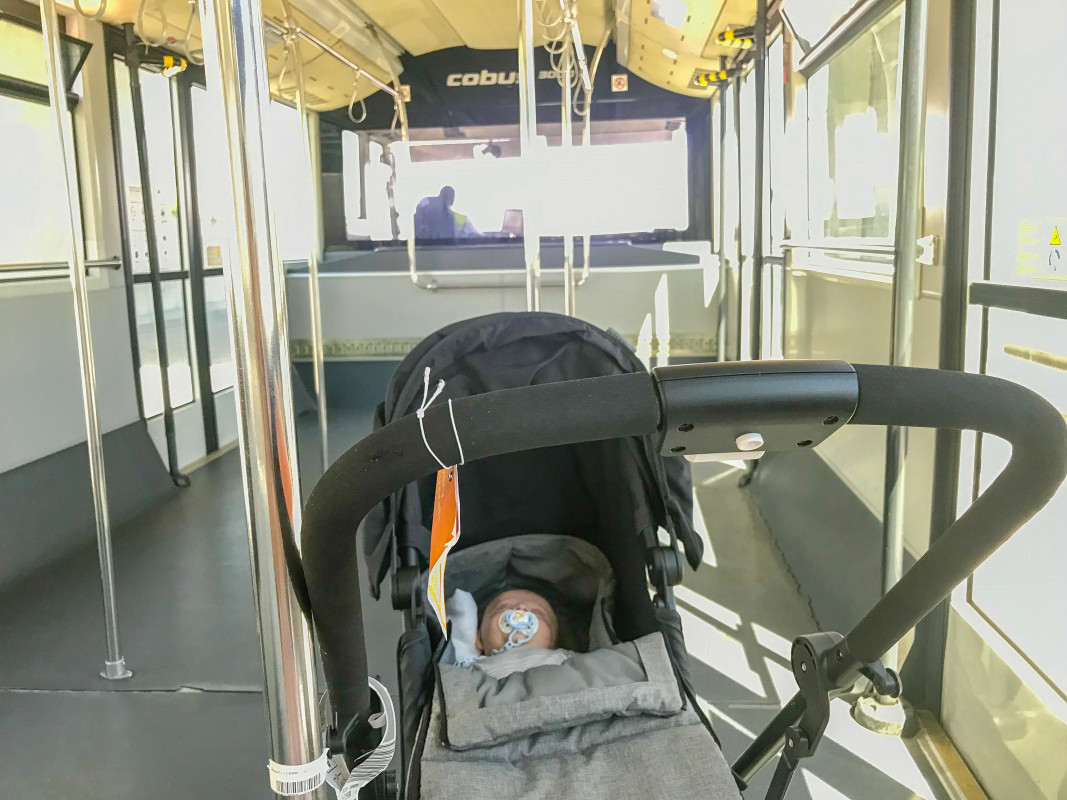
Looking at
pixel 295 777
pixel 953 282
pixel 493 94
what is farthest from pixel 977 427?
pixel 493 94

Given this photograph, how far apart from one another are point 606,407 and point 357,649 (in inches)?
12.4

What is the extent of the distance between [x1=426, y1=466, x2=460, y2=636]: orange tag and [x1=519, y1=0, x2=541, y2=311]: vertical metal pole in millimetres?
1132

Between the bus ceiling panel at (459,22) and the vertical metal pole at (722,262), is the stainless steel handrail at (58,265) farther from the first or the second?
the vertical metal pole at (722,262)

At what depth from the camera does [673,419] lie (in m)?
0.55

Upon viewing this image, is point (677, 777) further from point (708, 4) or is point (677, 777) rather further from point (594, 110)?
point (594, 110)

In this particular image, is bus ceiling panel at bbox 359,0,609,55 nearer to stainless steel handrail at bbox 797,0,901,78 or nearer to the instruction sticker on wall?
stainless steel handrail at bbox 797,0,901,78

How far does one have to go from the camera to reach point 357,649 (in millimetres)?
703

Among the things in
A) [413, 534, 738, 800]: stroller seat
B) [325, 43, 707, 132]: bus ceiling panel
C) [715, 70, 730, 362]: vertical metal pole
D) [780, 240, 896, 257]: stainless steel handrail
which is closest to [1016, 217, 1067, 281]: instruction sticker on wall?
[780, 240, 896, 257]: stainless steel handrail

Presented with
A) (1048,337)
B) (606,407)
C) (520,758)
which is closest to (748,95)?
(1048,337)

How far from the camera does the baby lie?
1463mm

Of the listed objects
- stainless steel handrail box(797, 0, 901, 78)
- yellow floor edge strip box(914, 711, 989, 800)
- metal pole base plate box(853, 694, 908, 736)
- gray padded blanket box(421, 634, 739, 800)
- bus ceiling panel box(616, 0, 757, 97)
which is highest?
bus ceiling panel box(616, 0, 757, 97)

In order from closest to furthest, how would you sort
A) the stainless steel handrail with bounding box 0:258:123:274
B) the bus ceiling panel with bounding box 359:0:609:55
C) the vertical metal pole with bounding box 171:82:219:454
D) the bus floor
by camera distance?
the bus floor → the stainless steel handrail with bounding box 0:258:123:274 → the bus ceiling panel with bounding box 359:0:609:55 → the vertical metal pole with bounding box 171:82:219:454

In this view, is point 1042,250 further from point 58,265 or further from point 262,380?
point 58,265

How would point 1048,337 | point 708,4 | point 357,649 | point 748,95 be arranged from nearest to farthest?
point 357,649, point 1048,337, point 708,4, point 748,95
